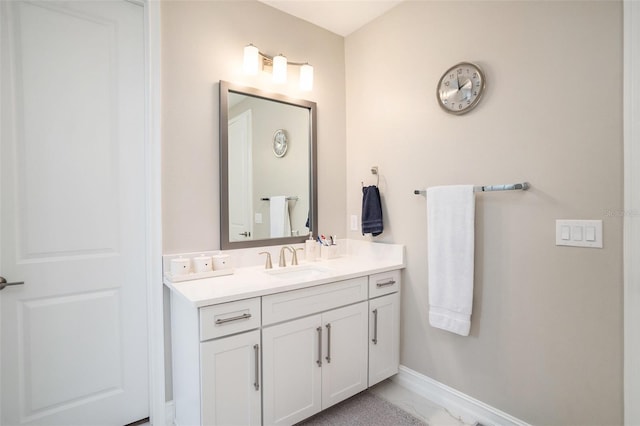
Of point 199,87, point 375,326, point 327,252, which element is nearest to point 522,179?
point 375,326

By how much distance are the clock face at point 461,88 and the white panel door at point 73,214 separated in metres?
1.79

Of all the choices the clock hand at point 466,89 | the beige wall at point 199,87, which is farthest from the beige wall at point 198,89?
the clock hand at point 466,89

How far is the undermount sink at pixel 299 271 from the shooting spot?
80.9 inches

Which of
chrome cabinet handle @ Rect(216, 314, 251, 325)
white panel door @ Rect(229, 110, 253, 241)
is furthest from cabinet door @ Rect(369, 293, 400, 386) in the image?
white panel door @ Rect(229, 110, 253, 241)

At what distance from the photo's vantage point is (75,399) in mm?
1667

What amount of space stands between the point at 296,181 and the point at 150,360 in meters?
1.46

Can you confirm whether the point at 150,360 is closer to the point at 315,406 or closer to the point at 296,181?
the point at 315,406

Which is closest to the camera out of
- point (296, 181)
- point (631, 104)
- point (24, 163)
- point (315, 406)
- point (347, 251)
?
point (631, 104)

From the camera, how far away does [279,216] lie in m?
2.31

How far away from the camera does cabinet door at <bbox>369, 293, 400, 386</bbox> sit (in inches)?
81.1

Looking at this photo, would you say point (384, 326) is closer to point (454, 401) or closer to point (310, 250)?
point (454, 401)

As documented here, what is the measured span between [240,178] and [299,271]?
2.40 feet

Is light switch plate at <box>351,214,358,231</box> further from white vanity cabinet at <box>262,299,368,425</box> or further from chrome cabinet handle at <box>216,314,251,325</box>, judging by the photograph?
chrome cabinet handle at <box>216,314,251,325</box>

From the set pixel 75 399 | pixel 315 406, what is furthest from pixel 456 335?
pixel 75 399
